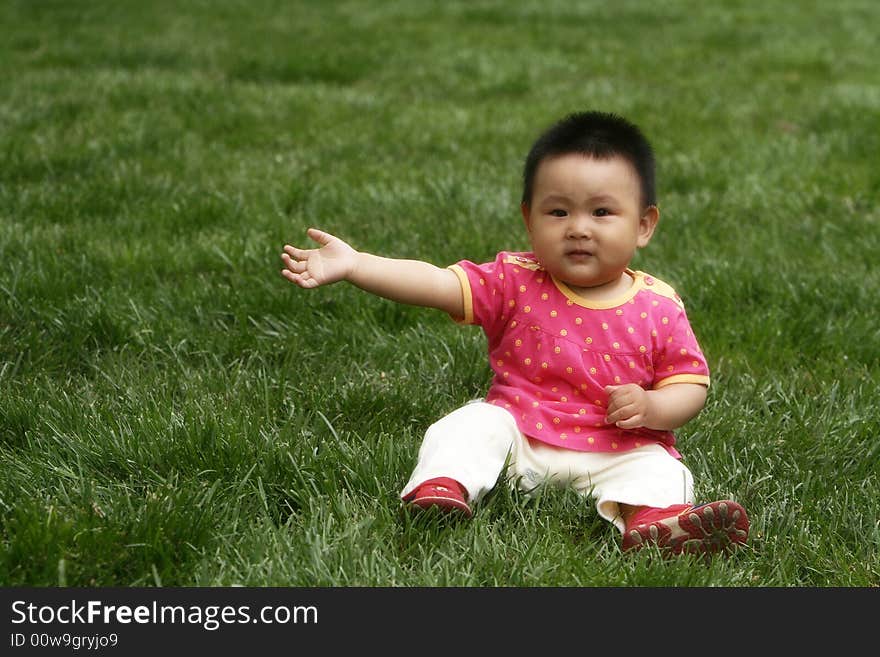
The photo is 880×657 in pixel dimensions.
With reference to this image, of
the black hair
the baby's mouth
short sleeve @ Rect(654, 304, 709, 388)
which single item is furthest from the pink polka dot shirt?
the black hair

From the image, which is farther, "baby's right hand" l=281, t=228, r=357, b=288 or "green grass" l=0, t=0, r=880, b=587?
"baby's right hand" l=281, t=228, r=357, b=288

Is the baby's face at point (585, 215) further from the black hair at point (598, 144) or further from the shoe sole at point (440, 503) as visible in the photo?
the shoe sole at point (440, 503)

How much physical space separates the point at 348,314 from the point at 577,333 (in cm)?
128

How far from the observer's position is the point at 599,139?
9.02ft

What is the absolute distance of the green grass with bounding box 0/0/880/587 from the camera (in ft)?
7.92

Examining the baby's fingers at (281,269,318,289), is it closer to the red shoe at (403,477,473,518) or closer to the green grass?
the green grass

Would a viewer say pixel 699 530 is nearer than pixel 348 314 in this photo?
Yes

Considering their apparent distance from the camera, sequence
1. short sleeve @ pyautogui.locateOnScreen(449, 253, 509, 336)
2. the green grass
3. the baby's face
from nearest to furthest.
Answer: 1. the green grass
2. the baby's face
3. short sleeve @ pyautogui.locateOnScreen(449, 253, 509, 336)

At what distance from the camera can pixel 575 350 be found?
278cm

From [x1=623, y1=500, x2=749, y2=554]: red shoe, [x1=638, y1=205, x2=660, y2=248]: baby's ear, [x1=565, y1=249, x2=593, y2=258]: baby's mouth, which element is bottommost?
[x1=623, y1=500, x2=749, y2=554]: red shoe

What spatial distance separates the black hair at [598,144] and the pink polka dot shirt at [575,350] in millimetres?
251

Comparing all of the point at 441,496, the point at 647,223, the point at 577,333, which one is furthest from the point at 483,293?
the point at 441,496

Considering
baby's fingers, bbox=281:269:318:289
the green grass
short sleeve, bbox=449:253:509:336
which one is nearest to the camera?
the green grass

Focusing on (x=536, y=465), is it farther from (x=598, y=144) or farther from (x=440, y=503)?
(x=598, y=144)
